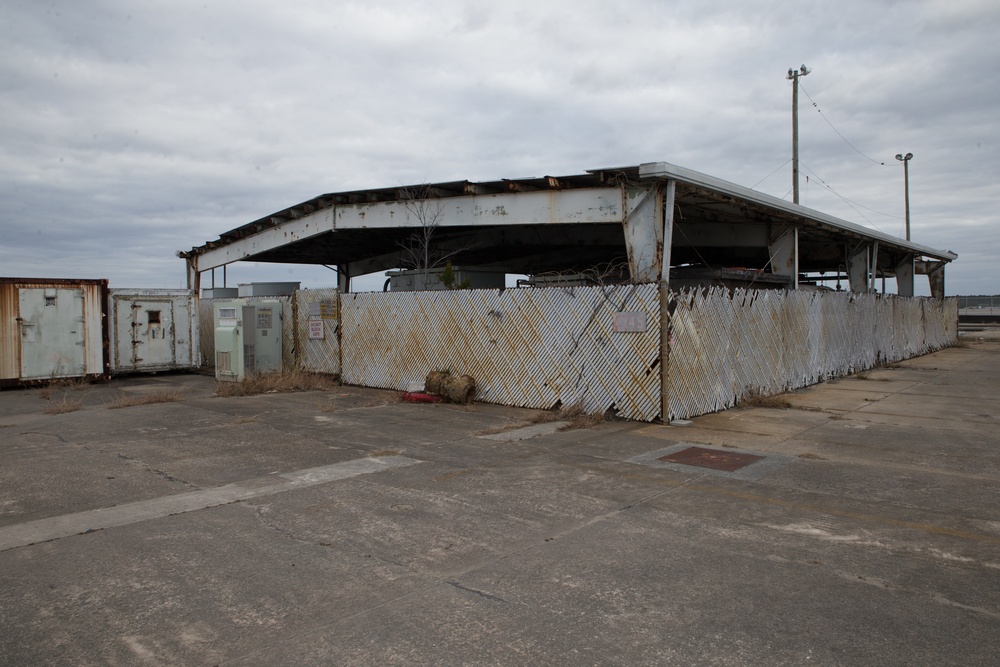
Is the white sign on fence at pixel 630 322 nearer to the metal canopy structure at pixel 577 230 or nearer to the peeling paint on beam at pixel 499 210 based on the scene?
the metal canopy structure at pixel 577 230

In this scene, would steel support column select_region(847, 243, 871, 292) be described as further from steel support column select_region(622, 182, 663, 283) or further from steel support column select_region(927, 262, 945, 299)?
steel support column select_region(622, 182, 663, 283)

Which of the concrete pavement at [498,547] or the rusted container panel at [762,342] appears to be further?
the rusted container panel at [762,342]

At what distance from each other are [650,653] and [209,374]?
19.4m

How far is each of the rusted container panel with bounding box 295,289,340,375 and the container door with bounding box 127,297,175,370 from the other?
4.66m

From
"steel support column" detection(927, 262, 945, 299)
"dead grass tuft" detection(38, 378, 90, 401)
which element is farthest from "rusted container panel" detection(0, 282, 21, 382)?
"steel support column" detection(927, 262, 945, 299)

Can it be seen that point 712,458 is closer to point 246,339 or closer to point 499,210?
point 499,210

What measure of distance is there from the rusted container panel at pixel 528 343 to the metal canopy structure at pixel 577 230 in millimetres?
1203

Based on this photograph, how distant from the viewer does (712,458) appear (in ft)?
27.4

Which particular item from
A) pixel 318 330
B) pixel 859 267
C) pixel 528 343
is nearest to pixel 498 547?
pixel 528 343

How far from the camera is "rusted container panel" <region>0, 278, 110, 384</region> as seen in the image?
16.5 m

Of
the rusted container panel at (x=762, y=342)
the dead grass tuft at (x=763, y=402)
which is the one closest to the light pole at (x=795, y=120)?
the rusted container panel at (x=762, y=342)

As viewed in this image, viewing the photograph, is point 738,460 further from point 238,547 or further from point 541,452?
point 238,547

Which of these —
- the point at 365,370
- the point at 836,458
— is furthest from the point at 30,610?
the point at 365,370

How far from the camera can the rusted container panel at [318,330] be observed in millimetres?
17109
